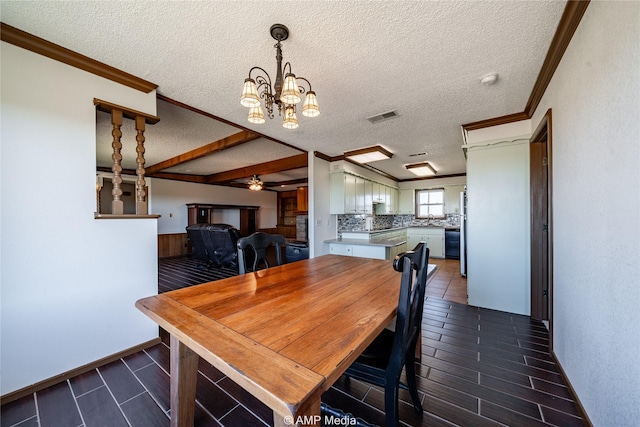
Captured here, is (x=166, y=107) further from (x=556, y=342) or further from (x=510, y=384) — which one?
(x=556, y=342)

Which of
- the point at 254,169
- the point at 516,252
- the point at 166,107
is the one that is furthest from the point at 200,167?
the point at 516,252

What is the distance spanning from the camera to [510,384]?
63.0 inches

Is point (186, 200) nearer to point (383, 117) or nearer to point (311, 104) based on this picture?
point (383, 117)

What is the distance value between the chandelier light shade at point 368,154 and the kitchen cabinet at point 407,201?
9.90 feet

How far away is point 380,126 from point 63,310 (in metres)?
3.41

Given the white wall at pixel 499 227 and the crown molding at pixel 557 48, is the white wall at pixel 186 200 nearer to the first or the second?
the white wall at pixel 499 227

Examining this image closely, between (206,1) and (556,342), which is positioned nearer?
(206,1)

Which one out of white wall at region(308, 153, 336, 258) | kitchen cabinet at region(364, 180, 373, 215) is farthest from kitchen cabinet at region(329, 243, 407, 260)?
kitchen cabinet at region(364, 180, 373, 215)

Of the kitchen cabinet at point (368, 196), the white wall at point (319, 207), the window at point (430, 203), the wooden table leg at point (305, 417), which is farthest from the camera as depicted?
the window at point (430, 203)

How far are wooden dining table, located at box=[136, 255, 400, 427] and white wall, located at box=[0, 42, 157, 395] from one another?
3.53ft

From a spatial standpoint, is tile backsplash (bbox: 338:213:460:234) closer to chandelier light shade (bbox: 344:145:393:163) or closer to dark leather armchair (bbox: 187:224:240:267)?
chandelier light shade (bbox: 344:145:393:163)

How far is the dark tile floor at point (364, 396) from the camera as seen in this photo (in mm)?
1346

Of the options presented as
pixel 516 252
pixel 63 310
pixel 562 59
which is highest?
pixel 562 59

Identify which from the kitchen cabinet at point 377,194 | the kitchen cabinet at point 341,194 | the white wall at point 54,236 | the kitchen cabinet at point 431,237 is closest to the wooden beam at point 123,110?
the white wall at point 54,236
